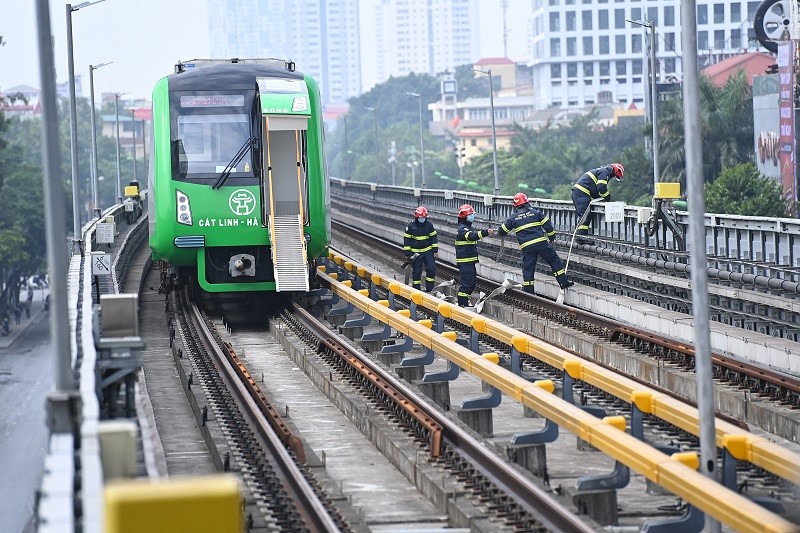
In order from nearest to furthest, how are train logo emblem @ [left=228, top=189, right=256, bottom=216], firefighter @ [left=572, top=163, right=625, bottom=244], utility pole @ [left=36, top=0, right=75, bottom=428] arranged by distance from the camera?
utility pole @ [left=36, top=0, right=75, bottom=428], train logo emblem @ [left=228, top=189, right=256, bottom=216], firefighter @ [left=572, top=163, right=625, bottom=244]

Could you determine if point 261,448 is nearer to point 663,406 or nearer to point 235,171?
point 663,406

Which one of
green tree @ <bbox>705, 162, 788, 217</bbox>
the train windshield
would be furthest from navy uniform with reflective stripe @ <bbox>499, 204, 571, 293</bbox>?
green tree @ <bbox>705, 162, 788, 217</bbox>

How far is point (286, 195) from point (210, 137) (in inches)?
60.3

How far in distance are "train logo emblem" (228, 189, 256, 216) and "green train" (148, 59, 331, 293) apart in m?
0.01

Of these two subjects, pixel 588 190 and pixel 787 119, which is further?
pixel 787 119

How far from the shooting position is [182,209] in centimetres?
2467

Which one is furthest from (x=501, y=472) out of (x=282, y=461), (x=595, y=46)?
(x=595, y=46)

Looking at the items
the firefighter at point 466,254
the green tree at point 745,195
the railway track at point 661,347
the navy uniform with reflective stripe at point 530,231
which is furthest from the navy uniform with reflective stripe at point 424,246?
the green tree at point 745,195

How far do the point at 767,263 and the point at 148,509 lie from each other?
52.7 ft

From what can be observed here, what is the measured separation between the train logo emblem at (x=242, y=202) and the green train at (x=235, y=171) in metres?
0.01

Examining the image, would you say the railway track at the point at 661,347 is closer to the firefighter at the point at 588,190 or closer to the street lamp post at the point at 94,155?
the firefighter at the point at 588,190

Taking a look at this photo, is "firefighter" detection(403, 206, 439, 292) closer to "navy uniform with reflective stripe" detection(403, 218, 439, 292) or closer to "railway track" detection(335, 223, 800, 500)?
"navy uniform with reflective stripe" detection(403, 218, 439, 292)

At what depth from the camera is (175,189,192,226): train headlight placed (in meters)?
24.6

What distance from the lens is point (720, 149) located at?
231 ft
